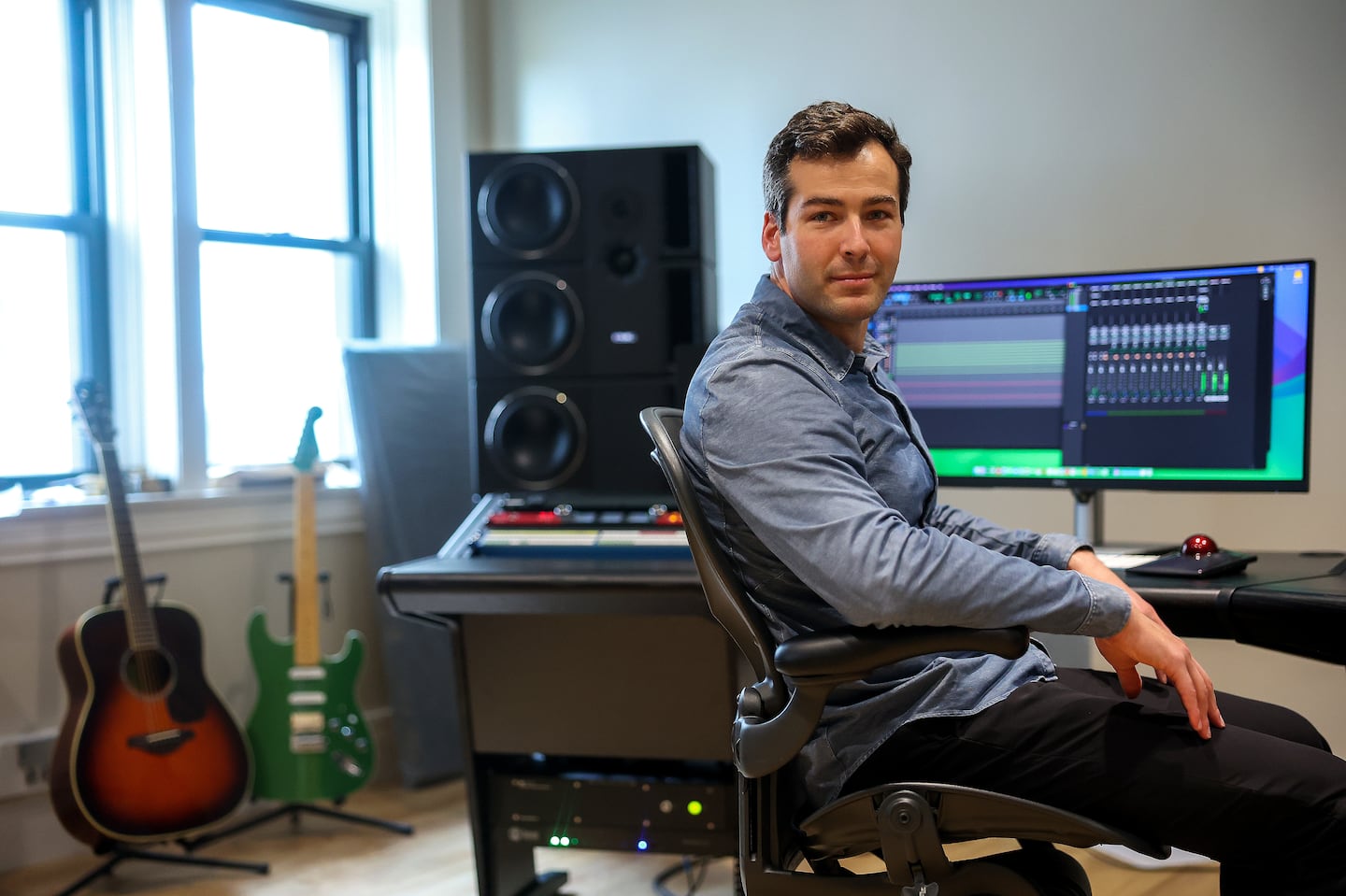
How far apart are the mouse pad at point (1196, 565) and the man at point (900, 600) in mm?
309

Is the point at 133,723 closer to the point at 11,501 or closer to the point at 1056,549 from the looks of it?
the point at 11,501

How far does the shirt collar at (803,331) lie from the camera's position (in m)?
1.43

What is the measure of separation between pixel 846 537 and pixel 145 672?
1.94 m

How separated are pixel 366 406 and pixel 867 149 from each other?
81.0 inches

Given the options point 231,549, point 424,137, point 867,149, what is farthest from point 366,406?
point 867,149

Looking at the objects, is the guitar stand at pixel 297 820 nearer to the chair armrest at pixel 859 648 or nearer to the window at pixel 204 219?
the window at pixel 204 219

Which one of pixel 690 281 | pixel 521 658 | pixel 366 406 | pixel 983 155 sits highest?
pixel 983 155

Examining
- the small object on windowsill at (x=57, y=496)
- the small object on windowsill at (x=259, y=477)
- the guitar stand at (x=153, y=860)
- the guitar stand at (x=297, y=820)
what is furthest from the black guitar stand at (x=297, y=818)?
the small object on windowsill at (x=57, y=496)

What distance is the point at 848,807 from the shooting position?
130 cm

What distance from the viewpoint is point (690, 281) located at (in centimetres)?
253

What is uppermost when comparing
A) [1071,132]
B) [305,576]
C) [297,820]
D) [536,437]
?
[1071,132]

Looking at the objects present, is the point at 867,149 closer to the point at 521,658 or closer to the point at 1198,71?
the point at 521,658

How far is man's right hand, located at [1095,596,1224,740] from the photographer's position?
1228mm

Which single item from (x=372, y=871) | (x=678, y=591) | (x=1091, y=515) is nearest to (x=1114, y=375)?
(x=1091, y=515)
